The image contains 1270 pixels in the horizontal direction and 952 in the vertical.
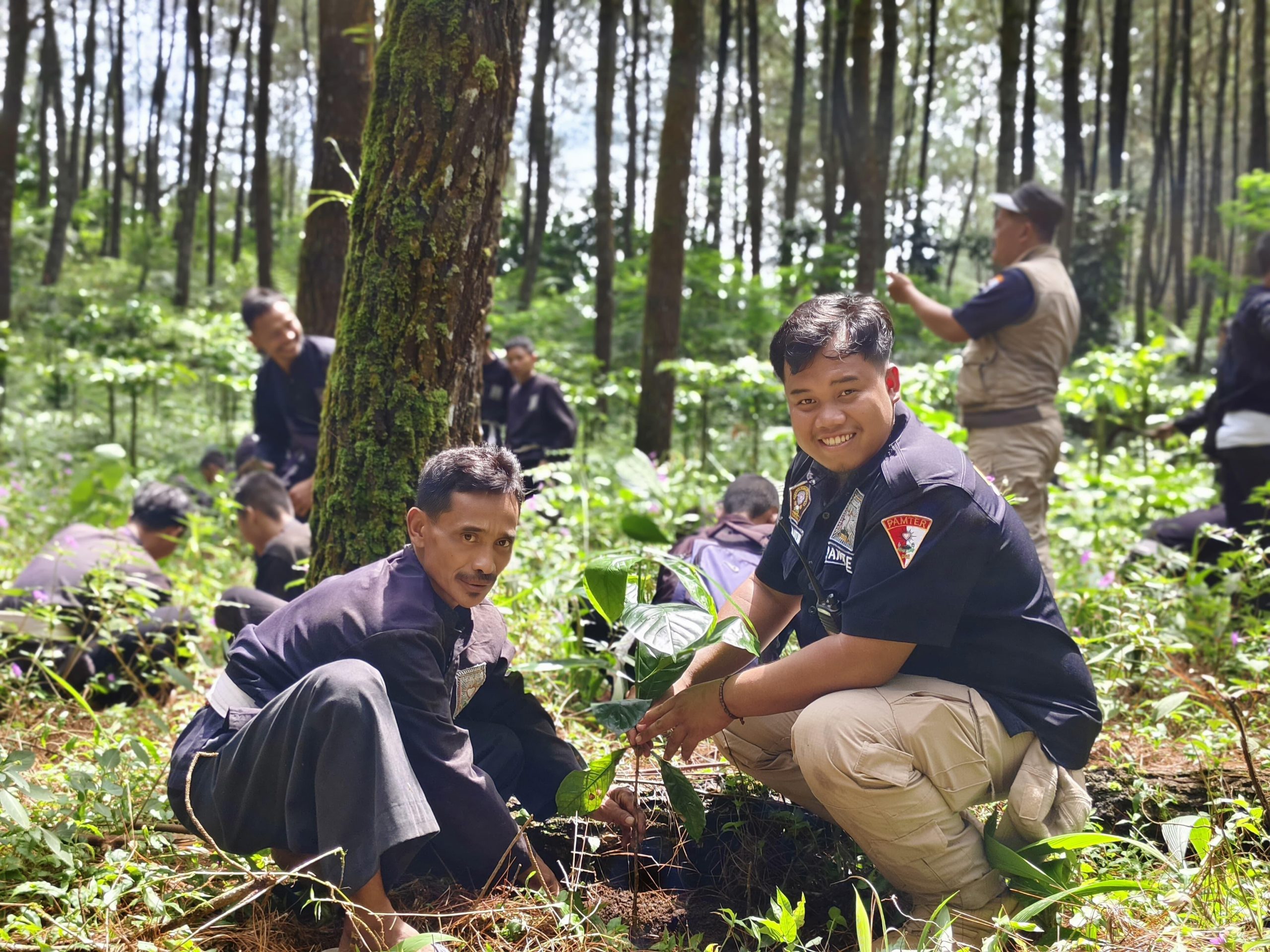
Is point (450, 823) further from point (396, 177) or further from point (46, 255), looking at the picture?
point (46, 255)

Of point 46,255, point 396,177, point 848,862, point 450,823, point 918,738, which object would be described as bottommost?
point 848,862

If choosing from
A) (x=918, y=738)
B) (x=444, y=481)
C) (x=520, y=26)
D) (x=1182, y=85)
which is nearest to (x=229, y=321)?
(x=520, y=26)

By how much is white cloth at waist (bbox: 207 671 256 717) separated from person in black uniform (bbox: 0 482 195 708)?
52.2 inches

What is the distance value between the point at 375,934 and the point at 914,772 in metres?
1.18

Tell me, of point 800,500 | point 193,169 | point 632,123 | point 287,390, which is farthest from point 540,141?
point 800,500

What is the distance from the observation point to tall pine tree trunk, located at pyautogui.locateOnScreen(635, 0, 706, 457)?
7645mm

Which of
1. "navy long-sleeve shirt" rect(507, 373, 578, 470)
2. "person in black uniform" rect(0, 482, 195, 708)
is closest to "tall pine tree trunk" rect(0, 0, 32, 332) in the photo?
"navy long-sleeve shirt" rect(507, 373, 578, 470)

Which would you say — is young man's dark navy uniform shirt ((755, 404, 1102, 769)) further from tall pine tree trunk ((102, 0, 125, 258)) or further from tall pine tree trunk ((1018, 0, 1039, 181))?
tall pine tree trunk ((102, 0, 125, 258))

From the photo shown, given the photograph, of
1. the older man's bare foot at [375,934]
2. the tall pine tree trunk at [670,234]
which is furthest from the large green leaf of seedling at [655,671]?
the tall pine tree trunk at [670,234]

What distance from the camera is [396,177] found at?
3135 mm

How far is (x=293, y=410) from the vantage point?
545cm

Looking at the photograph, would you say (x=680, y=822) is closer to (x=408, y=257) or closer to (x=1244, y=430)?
(x=408, y=257)

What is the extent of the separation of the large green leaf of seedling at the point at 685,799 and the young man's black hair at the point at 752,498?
170 cm

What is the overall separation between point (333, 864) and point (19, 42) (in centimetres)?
1077
